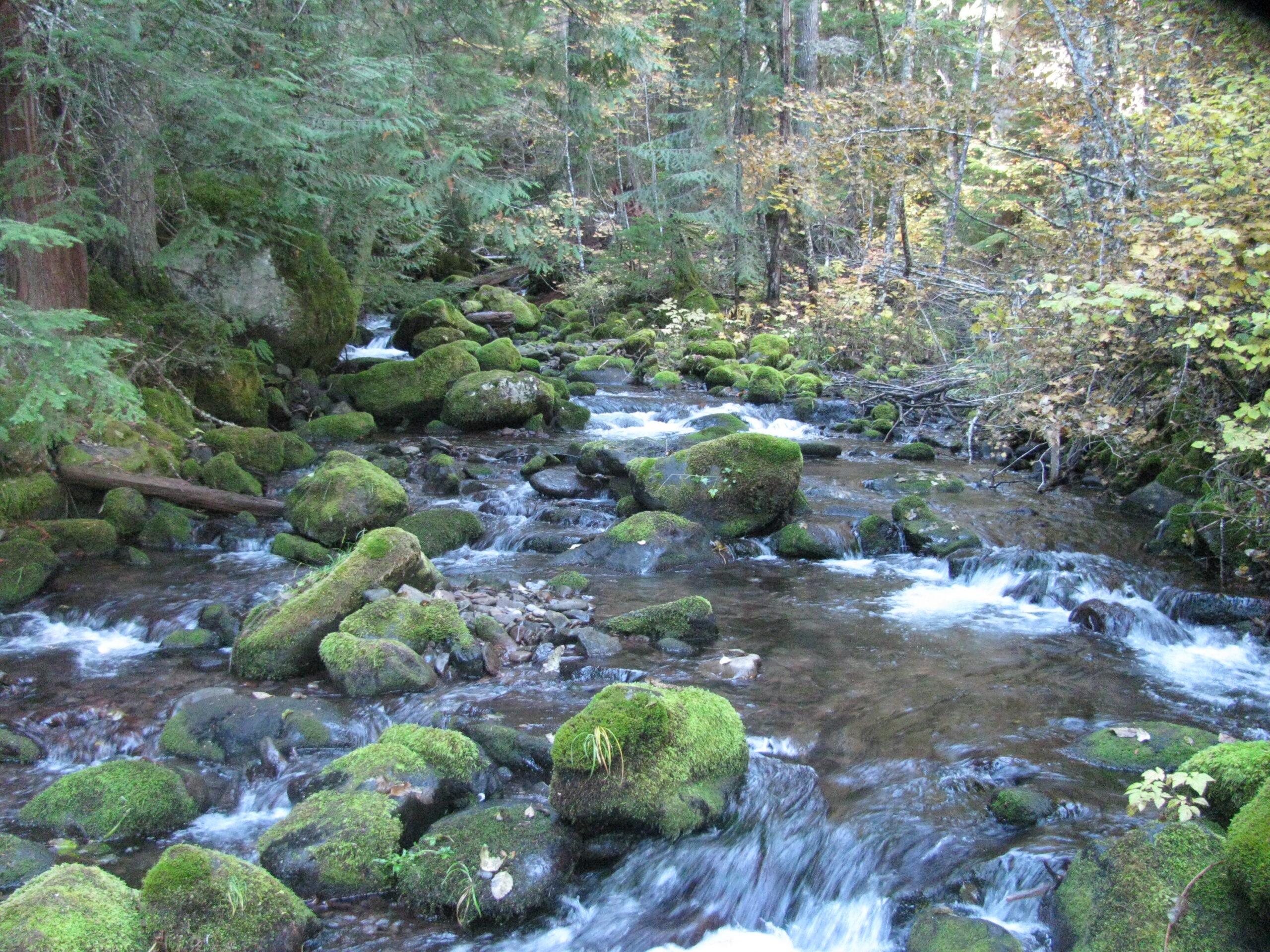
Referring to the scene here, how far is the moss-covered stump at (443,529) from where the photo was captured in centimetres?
965

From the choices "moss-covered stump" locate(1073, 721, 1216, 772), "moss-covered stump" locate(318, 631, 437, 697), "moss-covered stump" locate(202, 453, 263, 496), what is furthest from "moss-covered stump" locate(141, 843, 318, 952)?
"moss-covered stump" locate(202, 453, 263, 496)

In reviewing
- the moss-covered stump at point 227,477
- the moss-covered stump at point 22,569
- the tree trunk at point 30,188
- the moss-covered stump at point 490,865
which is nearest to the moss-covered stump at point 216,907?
the moss-covered stump at point 490,865

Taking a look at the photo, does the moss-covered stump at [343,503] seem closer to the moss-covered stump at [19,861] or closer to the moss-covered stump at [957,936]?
the moss-covered stump at [19,861]

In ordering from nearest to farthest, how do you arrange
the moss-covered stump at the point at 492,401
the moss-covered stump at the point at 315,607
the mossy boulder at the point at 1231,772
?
the mossy boulder at the point at 1231,772 → the moss-covered stump at the point at 315,607 → the moss-covered stump at the point at 492,401

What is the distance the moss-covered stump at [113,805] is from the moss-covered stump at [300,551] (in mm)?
4146

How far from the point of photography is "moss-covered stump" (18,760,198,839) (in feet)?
15.6

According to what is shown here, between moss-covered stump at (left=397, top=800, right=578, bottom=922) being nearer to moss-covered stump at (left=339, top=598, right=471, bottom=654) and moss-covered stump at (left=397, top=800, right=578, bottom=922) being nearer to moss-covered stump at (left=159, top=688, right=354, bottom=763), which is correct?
moss-covered stump at (left=159, top=688, right=354, bottom=763)

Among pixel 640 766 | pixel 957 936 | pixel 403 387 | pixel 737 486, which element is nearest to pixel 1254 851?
pixel 957 936

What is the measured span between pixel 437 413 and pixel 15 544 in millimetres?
7800

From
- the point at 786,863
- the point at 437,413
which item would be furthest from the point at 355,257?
the point at 786,863

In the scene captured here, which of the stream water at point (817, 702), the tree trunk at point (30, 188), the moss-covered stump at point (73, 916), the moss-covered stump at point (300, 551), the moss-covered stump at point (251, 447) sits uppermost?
the tree trunk at point (30, 188)

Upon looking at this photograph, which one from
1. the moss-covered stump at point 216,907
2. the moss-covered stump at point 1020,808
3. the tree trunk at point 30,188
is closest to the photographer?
the moss-covered stump at point 216,907

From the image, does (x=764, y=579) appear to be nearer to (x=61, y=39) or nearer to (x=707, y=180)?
(x=61, y=39)

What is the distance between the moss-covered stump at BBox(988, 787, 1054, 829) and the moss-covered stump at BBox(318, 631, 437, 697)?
385cm
